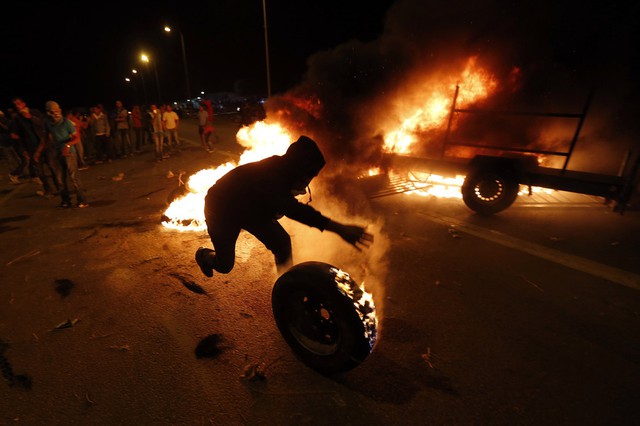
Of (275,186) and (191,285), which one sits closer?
(275,186)

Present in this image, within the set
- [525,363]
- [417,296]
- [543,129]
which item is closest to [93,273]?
[417,296]

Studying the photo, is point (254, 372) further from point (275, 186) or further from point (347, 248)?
point (347, 248)

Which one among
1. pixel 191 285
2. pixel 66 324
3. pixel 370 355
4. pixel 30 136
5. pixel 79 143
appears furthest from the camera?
pixel 79 143

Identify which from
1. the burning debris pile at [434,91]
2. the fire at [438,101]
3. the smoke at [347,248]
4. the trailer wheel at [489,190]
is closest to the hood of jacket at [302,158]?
the smoke at [347,248]

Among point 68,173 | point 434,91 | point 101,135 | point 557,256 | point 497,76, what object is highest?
point 497,76

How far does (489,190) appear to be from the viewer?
668 centimetres

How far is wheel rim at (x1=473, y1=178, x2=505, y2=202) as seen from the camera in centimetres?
655

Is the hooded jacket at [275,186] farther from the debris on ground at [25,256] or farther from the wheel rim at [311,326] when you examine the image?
the debris on ground at [25,256]

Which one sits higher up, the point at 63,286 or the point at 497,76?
the point at 497,76

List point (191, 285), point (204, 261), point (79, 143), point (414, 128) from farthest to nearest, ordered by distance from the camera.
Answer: point (79, 143) < point (414, 128) < point (191, 285) < point (204, 261)

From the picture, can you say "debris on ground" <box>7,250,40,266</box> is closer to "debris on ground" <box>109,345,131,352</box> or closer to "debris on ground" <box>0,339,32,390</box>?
"debris on ground" <box>0,339,32,390</box>

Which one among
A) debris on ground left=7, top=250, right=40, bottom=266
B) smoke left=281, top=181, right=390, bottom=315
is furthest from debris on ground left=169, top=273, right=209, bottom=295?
debris on ground left=7, top=250, right=40, bottom=266

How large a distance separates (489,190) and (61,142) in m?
8.69

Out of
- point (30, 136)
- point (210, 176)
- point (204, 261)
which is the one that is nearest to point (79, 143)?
point (30, 136)
